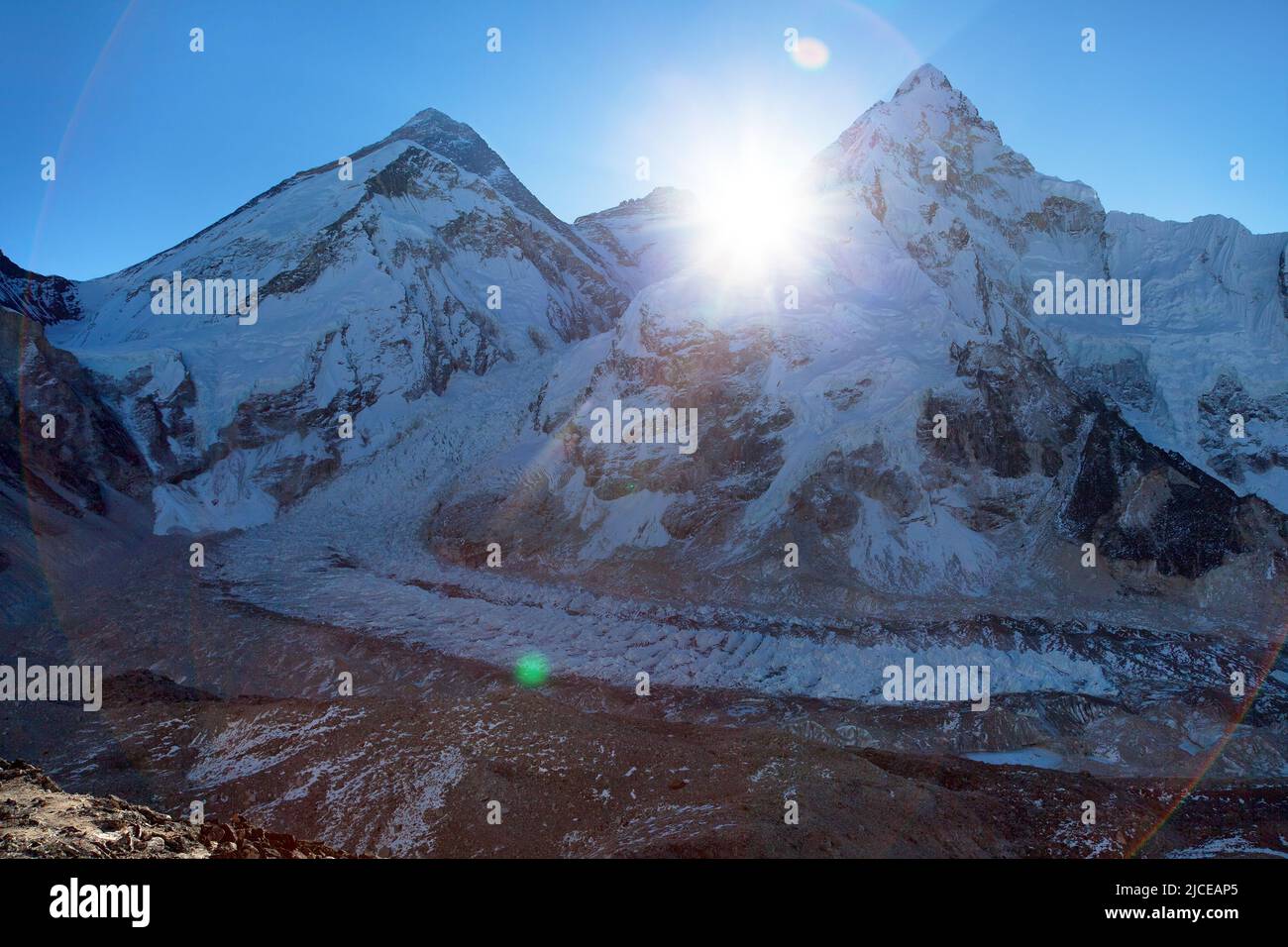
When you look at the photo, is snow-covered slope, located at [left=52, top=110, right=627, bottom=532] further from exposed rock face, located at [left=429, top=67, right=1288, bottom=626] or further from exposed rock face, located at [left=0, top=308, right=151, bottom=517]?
exposed rock face, located at [left=429, top=67, right=1288, bottom=626]

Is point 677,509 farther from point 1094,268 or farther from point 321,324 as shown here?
point 1094,268

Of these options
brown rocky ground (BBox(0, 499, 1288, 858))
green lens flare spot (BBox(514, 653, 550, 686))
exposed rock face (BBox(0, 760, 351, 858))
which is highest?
exposed rock face (BBox(0, 760, 351, 858))

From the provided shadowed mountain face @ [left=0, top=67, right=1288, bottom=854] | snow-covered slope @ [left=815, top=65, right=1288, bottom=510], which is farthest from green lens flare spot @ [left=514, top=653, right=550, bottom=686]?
snow-covered slope @ [left=815, top=65, right=1288, bottom=510]

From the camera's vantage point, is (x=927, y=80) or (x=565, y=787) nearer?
(x=565, y=787)

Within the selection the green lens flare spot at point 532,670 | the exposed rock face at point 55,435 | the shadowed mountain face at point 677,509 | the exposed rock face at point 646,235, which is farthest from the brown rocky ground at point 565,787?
the exposed rock face at point 646,235

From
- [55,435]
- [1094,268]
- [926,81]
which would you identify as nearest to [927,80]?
[926,81]
